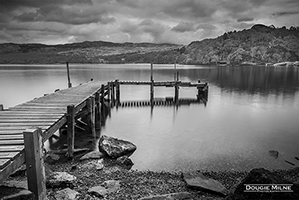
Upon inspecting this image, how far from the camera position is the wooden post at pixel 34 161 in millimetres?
5266

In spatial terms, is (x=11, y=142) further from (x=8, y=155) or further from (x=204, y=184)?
(x=204, y=184)

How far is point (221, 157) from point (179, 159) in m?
2.29

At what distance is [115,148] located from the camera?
1078 centimetres

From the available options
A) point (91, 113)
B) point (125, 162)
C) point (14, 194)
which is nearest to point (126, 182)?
point (125, 162)

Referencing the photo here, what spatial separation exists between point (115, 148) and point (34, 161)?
556cm

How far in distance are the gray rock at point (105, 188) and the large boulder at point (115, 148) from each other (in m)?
3.16

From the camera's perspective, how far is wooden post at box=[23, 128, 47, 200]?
207 inches

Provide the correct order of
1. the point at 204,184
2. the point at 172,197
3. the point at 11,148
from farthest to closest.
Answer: the point at 204,184, the point at 172,197, the point at 11,148

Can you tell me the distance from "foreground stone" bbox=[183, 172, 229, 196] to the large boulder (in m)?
4.00

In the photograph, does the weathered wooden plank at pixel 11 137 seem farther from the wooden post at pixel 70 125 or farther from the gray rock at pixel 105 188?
the wooden post at pixel 70 125

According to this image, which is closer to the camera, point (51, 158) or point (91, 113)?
point (51, 158)

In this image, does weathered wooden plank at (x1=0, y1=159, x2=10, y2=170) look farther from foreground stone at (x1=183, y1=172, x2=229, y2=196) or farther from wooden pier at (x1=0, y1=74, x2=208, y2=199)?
foreground stone at (x1=183, y1=172, x2=229, y2=196)

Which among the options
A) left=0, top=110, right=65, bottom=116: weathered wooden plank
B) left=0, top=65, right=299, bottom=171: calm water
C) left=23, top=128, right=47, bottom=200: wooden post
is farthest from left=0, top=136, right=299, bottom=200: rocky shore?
left=0, top=110, right=65, bottom=116: weathered wooden plank

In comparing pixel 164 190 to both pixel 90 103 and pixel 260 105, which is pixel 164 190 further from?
pixel 260 105
